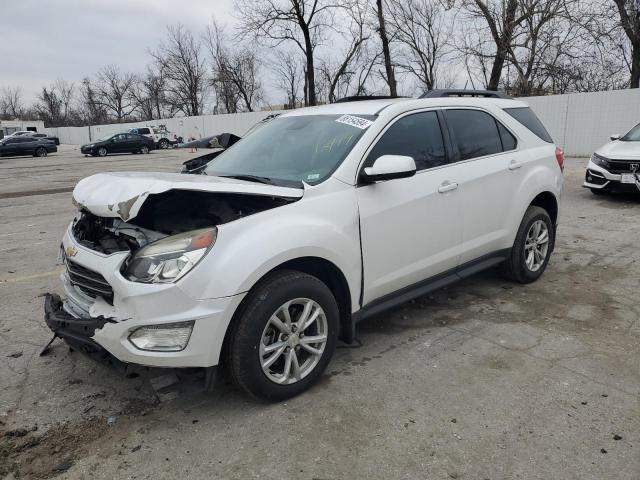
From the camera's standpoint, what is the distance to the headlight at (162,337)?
8.68 ft

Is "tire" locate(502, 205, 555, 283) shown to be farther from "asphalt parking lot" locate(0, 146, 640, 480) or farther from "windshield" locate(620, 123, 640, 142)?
"windshield" locate(620, 123, 640, 142)

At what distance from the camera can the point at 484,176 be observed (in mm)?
4273

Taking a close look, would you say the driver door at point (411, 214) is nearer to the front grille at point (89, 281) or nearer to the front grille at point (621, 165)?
the front grille at point (89, 281)

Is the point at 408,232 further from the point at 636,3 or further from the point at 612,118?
the point at 636,3

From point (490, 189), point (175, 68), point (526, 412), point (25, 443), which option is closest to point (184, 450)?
point (25, 443)

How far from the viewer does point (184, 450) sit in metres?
2.68

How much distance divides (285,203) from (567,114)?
20.5m

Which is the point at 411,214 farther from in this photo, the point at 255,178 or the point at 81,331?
the point at 81,331

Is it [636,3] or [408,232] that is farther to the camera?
[636,3]

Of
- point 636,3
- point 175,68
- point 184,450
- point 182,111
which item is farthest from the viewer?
point 182,111

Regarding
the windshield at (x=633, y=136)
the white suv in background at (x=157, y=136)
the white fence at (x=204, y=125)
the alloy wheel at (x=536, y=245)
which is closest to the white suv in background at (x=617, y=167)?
the windshield at (x=633, y=136)

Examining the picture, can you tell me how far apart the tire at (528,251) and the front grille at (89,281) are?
3582mm

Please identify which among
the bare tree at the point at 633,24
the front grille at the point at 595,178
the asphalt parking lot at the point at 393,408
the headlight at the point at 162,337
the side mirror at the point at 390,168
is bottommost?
the asphalt parking lot at the point at 393,408

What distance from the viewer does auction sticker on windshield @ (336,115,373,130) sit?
3621 millimetres
